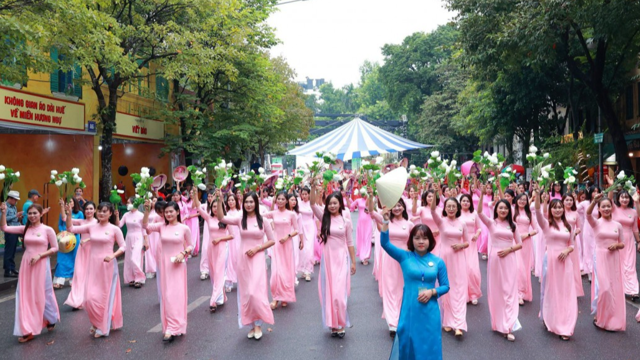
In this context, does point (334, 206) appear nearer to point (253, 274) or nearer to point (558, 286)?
point (253, 274)

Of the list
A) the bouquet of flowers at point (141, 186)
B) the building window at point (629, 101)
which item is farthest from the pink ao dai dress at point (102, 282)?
the building window at point (629, 101)

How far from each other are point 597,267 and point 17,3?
10108 mm

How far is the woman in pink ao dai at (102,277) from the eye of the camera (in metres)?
6.75

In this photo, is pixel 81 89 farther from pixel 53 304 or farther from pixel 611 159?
pixel 611 159

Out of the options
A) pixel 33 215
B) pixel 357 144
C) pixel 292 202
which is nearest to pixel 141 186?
pixel 33 215

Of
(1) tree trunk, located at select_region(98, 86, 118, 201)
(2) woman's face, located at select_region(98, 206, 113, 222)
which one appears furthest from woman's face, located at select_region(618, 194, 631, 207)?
(1) tree trunk, located at select_region(98, 86, 118, 201)

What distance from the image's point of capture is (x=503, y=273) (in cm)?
689

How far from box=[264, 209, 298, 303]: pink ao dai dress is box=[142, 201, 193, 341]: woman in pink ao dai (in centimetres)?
193

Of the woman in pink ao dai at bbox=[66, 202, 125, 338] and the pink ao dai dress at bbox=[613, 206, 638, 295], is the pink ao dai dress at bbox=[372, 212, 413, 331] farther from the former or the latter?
the pink ao dai dress at bbox=[613, 206, 638, 295]

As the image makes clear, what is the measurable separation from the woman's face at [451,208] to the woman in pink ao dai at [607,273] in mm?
1705

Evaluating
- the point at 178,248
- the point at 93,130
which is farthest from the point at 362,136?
the point at 178,248

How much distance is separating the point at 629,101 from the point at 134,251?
21543mm

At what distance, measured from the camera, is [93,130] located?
17.5 meters

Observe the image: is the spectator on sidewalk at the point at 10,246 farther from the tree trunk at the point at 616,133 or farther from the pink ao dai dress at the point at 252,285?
the tree trunk at the point at 616,133
